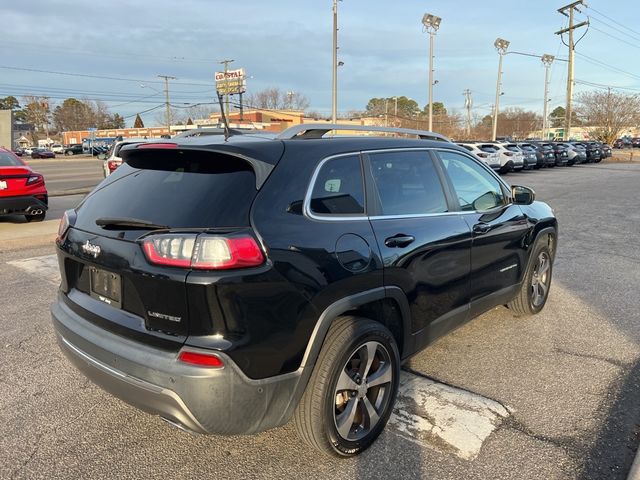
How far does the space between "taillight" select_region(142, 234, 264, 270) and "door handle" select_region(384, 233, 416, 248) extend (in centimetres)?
90

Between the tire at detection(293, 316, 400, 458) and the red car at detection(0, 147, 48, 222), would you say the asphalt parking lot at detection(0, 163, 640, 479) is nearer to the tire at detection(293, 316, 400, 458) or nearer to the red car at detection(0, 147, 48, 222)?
the tire at detection(293, 316, 400, 458)

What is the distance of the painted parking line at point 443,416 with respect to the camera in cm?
287

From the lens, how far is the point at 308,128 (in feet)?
9.91

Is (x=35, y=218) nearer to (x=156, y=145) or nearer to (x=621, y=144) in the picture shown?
(x=156, y=145)

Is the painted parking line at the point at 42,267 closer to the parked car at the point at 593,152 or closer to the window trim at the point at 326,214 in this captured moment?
the window trim at the point at 326,214

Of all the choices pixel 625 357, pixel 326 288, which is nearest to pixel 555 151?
pixel 625 357

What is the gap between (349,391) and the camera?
2.72 meters

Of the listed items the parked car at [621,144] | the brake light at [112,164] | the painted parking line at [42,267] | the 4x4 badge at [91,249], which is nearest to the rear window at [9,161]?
the painted parking line at [42,267]

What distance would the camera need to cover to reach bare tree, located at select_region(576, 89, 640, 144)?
185ft

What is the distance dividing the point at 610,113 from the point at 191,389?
66.2 m

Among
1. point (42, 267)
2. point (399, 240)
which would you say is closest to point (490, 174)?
point (399, 240)

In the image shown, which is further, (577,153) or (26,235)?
(577,153)

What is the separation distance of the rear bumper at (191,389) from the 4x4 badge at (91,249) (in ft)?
1.36

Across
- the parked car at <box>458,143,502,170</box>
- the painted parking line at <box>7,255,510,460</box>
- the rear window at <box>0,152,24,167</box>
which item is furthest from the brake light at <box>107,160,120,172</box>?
the parked car at <box>458,143,502,170</box>
